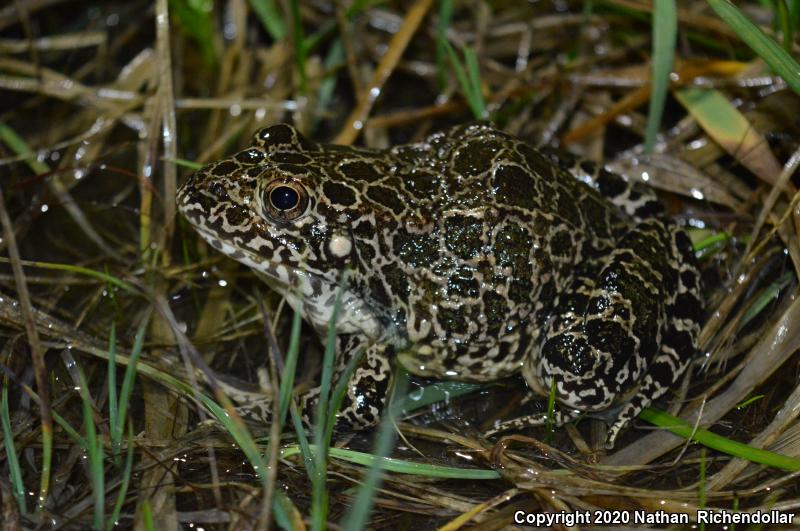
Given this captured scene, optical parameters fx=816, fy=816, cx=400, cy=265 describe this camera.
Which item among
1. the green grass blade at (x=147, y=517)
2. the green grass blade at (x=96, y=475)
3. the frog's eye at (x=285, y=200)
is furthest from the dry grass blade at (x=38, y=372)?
the frog's eye at (x=285, y=200)

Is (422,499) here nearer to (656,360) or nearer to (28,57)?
(656,360)

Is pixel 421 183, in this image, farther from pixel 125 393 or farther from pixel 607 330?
pixel 125 393

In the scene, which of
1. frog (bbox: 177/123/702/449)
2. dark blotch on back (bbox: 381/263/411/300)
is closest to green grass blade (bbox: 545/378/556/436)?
frog (bbox: 177/123/702/449)

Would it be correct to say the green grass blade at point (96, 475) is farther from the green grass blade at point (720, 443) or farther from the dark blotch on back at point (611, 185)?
the dark blotch on back at point (611, 185)

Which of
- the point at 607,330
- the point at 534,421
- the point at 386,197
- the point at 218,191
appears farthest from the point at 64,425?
the point at 607,330

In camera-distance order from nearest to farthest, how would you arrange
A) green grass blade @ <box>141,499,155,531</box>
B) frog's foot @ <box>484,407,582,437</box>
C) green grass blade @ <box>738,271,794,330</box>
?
1. green grass blade @ <box>141,499,155,531</box>
2. frog's foot @ <box>484,407,582,437</box>
3. green grass blade @ <box>738,271,794,330</box>

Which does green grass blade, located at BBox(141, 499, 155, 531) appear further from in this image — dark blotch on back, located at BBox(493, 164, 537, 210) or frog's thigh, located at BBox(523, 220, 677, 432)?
dark blotch on back, located at BBox(493, 164, 537, 210)
